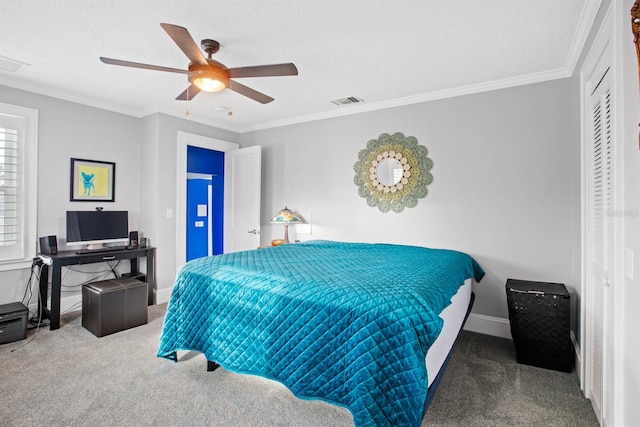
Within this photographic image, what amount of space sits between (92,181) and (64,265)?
3.61 feet

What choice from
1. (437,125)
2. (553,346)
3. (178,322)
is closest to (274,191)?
(437,125)

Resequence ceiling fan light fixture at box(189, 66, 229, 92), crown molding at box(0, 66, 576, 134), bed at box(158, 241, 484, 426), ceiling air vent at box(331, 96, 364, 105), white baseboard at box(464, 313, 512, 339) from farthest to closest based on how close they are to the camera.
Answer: ceiling air vent at box(331, 96, 364, 105), white baseboard at box(464, 313, 512, 339), crown molding at box(0, 66, 576, 134), ceiling fan light fixture at box(189, 66, 229, 92), bed at box(158, 241, 484, 426)

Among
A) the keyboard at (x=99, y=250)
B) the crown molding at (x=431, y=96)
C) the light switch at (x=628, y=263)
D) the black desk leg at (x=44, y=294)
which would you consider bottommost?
the black desk leg at (x=44, y=294)

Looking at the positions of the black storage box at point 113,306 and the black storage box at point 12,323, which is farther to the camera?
the black storage box at point 113,306

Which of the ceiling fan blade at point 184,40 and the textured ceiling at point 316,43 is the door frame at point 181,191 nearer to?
the textured ceiling at point 316,43

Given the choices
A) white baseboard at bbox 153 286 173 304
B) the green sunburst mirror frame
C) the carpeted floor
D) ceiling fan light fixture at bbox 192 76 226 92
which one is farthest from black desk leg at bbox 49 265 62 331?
the green sunburst mirror frame

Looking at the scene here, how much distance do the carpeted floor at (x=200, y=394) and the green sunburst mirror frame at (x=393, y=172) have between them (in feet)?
5.43

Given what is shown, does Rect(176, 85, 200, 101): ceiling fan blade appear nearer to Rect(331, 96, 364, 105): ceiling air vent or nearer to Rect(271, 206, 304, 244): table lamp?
Rect(331, 96, 364, 105): ceiling air vent

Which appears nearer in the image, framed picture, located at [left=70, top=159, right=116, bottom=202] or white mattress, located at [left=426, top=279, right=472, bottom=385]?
white mattress, located at [left=426, top=279, right=472, bottom=385]

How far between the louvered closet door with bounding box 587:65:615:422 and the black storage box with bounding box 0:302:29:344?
4.36m

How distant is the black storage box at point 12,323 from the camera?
2.83m

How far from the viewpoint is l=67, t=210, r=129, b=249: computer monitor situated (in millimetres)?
3584

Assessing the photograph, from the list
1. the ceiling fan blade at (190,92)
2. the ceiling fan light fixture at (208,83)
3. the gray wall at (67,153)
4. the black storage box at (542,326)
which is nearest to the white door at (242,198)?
the gray wall at (67,153)

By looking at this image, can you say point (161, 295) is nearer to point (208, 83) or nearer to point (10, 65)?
point (10, 65)
